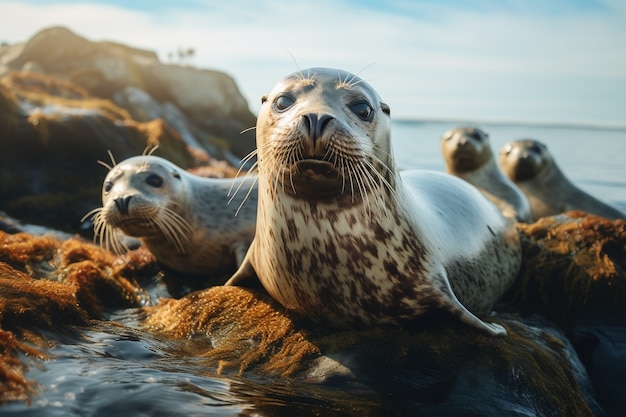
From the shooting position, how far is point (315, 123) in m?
3.30

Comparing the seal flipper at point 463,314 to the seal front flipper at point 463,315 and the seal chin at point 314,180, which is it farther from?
the seal chin at point 314,180

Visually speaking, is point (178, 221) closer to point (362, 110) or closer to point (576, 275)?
point (362, 110)

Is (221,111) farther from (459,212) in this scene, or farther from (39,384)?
(39,384)

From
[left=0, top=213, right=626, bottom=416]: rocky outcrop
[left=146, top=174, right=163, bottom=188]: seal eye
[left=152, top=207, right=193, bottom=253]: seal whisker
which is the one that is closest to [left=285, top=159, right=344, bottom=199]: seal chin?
[left=0, top=213, right=626, bottom=416]: rocky outcrop

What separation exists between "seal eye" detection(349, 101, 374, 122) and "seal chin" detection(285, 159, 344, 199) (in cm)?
38

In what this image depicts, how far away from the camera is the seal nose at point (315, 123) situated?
329 cm

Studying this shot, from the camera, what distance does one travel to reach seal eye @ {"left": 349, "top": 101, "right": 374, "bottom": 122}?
371 cm

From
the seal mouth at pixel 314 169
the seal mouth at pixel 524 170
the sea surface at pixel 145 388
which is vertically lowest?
the sea surface at pixel 145 388

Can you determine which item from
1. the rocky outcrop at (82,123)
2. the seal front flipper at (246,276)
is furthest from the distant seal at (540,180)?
the seal front flipper at (246,276)

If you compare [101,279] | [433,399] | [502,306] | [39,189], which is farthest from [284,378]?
[39,189]

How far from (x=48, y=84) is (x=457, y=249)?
53.7ft

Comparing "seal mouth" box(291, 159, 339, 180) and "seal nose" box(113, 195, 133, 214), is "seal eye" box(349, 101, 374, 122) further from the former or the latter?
"seal nose" box(113, 195, 133, 214)

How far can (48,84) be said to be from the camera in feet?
60.7

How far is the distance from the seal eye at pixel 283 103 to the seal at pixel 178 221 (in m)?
2.20
